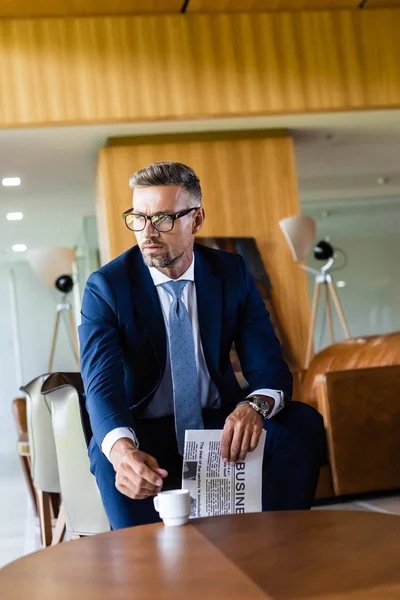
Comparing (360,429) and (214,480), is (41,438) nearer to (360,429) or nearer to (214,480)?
(360,429)

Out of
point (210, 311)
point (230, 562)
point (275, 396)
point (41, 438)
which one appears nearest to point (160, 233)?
point (210, 311)

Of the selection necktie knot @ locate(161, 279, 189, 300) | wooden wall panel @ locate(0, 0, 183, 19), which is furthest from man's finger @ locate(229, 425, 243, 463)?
wooden wall panel @ locate(0, 0, 183, 19)

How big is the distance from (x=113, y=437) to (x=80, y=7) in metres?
4.51

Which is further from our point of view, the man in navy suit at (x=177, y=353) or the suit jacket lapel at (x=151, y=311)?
the suit jacket lapel at (x=151, y=311)

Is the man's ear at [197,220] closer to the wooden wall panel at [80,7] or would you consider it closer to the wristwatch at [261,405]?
the wristwatch at [261,405]

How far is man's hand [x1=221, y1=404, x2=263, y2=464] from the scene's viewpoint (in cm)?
212

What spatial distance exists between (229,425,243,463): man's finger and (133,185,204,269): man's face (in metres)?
0.53

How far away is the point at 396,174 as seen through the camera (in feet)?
32.4

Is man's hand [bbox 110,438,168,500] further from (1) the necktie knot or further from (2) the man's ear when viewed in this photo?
(2) the man's ear

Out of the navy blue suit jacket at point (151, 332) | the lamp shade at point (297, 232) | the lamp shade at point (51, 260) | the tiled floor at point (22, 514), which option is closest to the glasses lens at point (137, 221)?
the navy blue suit jacket at point (151, 332)

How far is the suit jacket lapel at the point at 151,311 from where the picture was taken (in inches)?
94.1

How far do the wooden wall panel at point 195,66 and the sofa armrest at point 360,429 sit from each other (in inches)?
110

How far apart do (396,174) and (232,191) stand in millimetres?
3471

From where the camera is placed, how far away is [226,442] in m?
2.12
